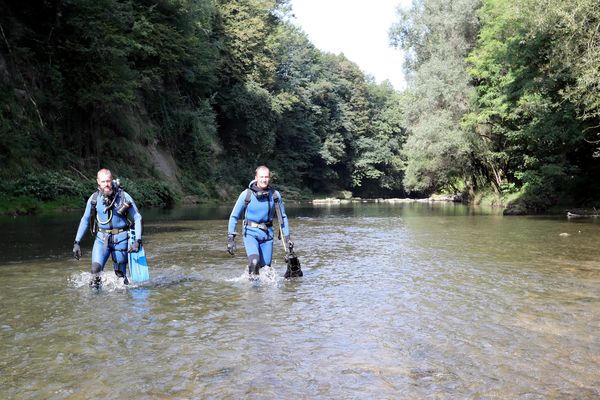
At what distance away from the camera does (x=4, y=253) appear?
1274cm

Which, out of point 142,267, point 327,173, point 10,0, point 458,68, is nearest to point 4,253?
point 142,267

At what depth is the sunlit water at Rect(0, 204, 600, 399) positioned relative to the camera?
185 inches

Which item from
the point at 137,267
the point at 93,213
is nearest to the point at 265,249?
the point at 137,267

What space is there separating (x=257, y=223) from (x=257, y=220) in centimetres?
5

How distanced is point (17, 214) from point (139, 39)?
53.4 ft

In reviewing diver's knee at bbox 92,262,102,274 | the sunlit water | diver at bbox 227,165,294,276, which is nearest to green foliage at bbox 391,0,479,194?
the sunlit water

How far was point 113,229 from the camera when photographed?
9125mm

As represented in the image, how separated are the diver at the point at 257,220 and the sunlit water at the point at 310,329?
388 millimetres

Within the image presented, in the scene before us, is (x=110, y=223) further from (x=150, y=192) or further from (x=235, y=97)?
(x=235, y=97)

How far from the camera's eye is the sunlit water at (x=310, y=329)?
4707mm

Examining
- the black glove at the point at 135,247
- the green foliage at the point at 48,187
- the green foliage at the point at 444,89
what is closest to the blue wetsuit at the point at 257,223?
the black glove at the point at 135,247

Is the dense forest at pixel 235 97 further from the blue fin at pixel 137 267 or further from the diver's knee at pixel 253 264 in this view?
the blue fin at pixel 137 267

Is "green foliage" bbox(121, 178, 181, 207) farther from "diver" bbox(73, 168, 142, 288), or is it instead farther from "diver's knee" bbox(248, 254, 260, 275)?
"diver's knee" bbox(248, 254, 260, 275)

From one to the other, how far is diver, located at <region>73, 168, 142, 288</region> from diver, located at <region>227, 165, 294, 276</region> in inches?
64.9
